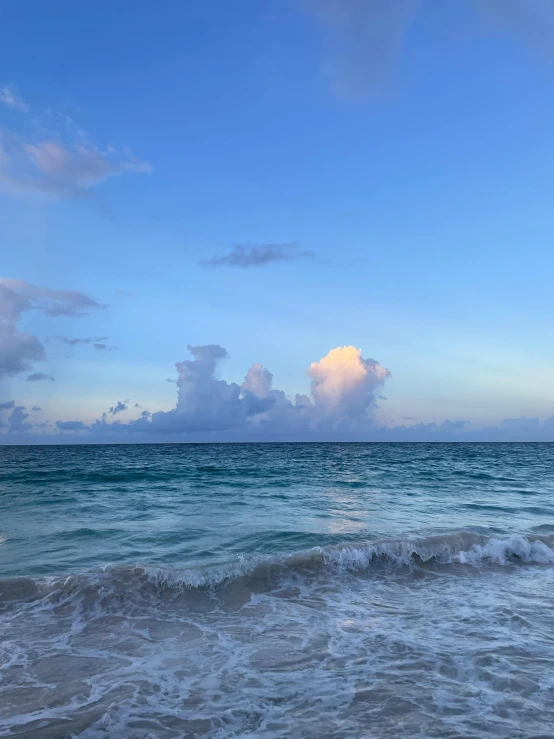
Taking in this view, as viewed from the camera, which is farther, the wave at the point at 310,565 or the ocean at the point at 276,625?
the wave at the point at 310,565

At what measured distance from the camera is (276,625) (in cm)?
891

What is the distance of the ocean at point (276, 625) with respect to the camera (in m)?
5.95

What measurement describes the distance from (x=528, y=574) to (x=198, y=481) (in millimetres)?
24283

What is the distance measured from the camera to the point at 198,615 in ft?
31.2

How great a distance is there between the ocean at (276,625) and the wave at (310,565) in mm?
54

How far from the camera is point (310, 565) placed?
12398 mm

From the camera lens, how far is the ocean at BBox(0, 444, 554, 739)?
5.95 m

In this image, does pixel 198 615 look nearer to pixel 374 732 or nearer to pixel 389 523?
pixel 374 732

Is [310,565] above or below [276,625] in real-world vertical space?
above

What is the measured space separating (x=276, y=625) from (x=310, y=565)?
360 cm

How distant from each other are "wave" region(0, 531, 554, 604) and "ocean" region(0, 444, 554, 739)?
5 cm

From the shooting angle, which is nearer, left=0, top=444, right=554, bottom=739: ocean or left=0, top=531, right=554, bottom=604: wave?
left=0, top=444, right=554, bottom=739: ocean

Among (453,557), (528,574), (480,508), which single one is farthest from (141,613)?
(480,508)

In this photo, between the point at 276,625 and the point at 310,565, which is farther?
the point at 310,565
